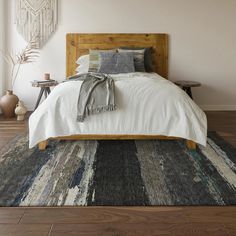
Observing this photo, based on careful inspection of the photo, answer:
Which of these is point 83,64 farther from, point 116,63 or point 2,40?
point 2,40

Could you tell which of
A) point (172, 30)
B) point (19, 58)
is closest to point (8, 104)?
point (19, 58)

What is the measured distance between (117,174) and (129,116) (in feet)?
2.55

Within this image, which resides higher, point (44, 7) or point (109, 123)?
point (44, 7)

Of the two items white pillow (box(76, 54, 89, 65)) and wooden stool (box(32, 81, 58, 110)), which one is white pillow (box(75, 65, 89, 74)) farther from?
wooden stool (box(32, 81, 58, 110))

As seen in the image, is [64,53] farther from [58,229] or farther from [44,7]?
[58,229]

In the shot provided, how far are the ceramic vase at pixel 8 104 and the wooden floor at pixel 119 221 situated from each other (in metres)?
2.83

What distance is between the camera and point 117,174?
107 inches

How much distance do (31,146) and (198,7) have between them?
3426mm

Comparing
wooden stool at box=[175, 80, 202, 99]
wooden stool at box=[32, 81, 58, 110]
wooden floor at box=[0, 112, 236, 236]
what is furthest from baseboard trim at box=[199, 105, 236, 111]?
wooden floor at box=[0, 112, 236, 236]

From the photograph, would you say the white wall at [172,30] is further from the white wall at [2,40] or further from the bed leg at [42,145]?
the bed leg at [42,145]

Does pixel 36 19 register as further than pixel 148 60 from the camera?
Yes

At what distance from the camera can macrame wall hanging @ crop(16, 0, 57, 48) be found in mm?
4988

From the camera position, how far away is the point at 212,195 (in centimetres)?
233

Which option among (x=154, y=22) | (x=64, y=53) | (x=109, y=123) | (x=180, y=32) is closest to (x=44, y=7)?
(x=64, y=53)
